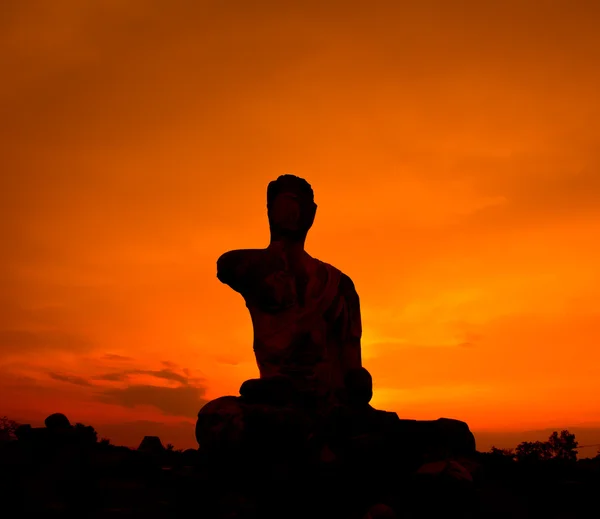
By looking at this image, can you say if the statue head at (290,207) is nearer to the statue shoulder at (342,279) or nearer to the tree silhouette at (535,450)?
the statue shoulder at (342,279)

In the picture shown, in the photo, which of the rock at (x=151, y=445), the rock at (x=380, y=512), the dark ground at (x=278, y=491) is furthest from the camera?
the rock at (x=151, y=445)

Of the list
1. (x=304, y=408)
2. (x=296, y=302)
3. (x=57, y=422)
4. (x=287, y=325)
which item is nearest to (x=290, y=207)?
(x=296, y=302)

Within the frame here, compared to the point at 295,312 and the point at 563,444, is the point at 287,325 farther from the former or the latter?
the point at 563,444

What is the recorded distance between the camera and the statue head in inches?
436

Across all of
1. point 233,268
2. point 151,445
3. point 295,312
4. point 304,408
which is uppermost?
point 233,268

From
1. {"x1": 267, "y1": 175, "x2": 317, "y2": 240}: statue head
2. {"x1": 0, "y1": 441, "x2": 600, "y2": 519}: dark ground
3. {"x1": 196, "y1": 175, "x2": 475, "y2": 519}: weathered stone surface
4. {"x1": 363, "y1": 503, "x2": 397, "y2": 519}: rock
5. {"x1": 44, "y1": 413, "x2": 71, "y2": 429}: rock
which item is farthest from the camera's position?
{"x1": 44, "y1": 413, "x2": 71, "y2": 429}: rock

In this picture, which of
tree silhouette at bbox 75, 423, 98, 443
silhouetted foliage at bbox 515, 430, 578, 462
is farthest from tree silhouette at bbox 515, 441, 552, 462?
tree silhouette at bbox 75, 423, 98, 443

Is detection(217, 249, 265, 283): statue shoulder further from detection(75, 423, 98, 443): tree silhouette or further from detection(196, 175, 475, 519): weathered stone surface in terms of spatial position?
detection(75, 423, 98, 443): tree silhouette

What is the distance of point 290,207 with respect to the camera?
36.3 feet

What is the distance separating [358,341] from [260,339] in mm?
1982

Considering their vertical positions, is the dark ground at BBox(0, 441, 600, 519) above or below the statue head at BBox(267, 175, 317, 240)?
below

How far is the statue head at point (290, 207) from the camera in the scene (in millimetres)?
11070

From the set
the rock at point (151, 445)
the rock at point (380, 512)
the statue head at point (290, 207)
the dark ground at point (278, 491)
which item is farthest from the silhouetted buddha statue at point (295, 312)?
the rock at point (151, 445)

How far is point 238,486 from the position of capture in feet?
28.1
